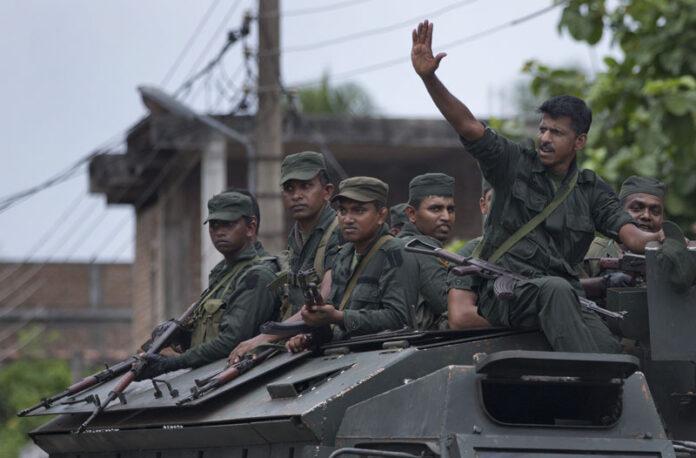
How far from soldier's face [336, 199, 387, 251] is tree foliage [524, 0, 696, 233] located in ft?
15.5

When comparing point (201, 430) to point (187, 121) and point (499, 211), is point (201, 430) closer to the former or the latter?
point (499, 211)

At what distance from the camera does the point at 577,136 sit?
636 centimetres

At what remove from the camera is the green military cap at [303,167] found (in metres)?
7.91

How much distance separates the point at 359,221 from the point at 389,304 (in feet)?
1.78

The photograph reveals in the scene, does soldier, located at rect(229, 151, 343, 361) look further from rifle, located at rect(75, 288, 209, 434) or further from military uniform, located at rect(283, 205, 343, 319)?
rifle, located at rect(75, 288, 209, 434)

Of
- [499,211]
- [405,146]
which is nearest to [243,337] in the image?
[499,211]

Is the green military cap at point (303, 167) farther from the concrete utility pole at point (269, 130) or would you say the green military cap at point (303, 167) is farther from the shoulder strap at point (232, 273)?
the concrete utility pole at point (269, 130)

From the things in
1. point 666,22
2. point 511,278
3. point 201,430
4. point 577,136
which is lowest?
point 201,430

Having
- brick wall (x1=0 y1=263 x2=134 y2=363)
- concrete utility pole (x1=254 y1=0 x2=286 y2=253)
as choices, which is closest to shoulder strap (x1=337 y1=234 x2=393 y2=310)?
concrete utility pole (x1=254 y1=0 x2=286 y2=253)

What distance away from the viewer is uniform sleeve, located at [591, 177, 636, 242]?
249 inches

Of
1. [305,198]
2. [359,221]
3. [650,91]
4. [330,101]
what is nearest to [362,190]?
[359,221]

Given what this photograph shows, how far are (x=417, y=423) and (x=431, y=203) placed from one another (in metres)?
3.07

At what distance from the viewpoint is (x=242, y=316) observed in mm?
7781

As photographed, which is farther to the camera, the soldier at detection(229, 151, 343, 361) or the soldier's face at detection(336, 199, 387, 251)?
the soldier at detection(229, 151, 343, 361)
